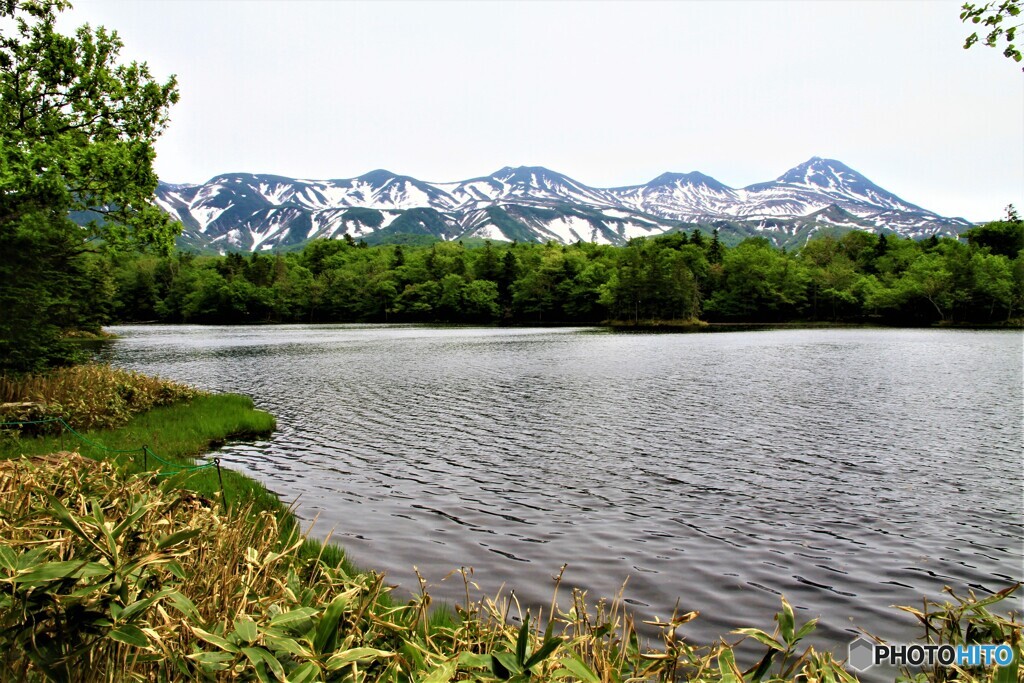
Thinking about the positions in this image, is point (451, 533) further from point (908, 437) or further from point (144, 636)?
point (908, 437)

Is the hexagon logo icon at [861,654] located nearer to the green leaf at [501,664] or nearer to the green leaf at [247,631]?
the green leaf at [501,664]

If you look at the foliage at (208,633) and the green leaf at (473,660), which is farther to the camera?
the green leaf at (473,660)

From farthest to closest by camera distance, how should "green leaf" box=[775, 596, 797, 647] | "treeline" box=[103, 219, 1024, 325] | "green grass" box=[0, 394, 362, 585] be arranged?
"treeline" box=[103, 219, 1024, 325] < "green grass" box=[0, 394, 362, 585] < "green leaf" box=[775, 596, 797, 647]

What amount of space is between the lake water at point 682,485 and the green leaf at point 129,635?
316 inches

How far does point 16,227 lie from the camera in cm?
2403

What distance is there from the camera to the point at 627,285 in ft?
479

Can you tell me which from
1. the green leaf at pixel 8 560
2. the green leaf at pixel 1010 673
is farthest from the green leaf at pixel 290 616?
the green leaf at pixel 1010 673

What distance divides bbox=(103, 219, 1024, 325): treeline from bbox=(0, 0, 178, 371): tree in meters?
115

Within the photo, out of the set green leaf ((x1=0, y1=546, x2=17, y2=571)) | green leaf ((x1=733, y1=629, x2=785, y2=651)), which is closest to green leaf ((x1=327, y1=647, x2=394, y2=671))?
green leaf ((x1=0, y1=546, x2=17, y2=571))

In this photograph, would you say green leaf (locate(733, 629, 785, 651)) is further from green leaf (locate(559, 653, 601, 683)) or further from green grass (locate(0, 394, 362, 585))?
green grass (locate(0, 394, 362, 585))

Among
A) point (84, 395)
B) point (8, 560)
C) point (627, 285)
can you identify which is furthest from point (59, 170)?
point (627, 285)

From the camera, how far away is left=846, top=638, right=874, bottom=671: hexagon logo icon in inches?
337

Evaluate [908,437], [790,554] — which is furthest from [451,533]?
[908,437]

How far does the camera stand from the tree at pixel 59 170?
2214 cm
